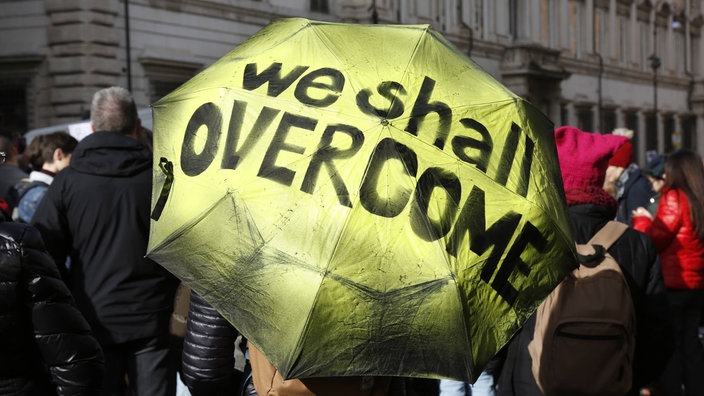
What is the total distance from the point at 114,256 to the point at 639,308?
2075 mm

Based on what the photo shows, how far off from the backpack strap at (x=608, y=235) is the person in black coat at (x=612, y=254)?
1.1 inches

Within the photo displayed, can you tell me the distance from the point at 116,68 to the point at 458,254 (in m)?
18.1

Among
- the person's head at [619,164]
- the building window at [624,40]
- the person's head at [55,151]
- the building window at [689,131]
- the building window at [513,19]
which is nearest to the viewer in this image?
the person's head at [55,151]

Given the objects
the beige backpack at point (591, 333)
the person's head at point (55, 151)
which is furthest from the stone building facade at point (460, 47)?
the beige backpack at point (591, 333)

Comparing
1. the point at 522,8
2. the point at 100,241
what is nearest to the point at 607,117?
the point at 522,8

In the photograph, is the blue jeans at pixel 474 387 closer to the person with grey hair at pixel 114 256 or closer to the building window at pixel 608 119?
the person with grey hair at pixel 114 256

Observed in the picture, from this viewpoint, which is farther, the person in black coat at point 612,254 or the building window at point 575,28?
the building window at point 575,28

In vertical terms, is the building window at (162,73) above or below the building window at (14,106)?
above

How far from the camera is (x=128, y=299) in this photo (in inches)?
181

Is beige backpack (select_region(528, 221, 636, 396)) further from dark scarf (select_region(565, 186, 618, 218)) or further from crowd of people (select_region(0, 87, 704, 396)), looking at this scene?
dark scarf (select_region(565, 186, 618, 218))

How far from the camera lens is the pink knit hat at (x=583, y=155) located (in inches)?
167

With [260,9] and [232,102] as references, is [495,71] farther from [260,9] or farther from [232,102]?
[232,102]

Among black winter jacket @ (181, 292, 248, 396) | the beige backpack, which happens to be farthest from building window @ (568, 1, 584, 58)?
black winter jacket @ (181, 292, 248, 396)

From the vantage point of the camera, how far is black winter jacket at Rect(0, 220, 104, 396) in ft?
10.1
